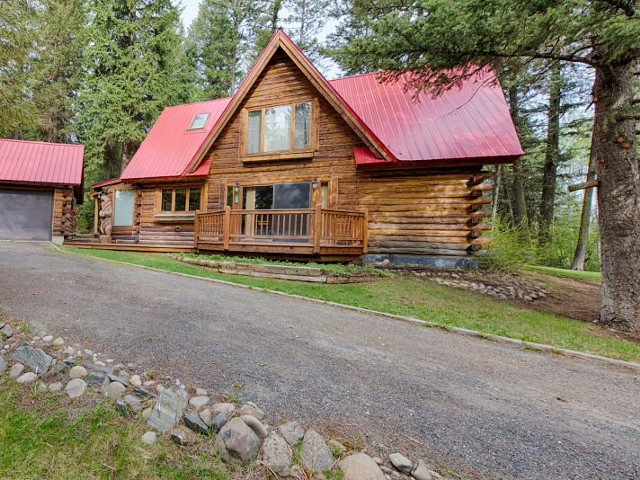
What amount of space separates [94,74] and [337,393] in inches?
961

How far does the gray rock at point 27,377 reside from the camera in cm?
231

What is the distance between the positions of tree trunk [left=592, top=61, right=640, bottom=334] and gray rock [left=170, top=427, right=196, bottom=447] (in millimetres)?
7404

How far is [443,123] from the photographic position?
10.4 meters

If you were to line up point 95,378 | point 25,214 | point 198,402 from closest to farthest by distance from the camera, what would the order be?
point 198,402, point 95,378, point 25,214

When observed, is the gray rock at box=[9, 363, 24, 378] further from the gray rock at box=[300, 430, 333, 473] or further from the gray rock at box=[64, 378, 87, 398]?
the gray rock at box=[300, 430, 333, 473]

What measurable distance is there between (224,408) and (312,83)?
10611mm

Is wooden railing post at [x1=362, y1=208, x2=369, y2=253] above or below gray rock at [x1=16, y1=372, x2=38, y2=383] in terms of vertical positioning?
above

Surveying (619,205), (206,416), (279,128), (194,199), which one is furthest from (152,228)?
(619,205)

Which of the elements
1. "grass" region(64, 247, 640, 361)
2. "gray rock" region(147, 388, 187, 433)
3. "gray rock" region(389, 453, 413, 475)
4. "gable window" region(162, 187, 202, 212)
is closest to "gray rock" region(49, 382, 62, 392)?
"gray rock" region(147, 388, 187, 433)

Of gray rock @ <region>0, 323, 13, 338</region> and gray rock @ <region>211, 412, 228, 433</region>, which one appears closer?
gray rock @ <region>211, 412, 228, 433</region>

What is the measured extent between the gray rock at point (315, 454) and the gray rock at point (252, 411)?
14.7 inches

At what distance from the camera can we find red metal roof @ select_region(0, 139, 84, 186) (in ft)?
44.1

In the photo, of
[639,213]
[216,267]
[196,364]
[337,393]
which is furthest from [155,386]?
[639,213]

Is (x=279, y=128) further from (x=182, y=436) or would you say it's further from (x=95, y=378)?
(x=182, y=436)
